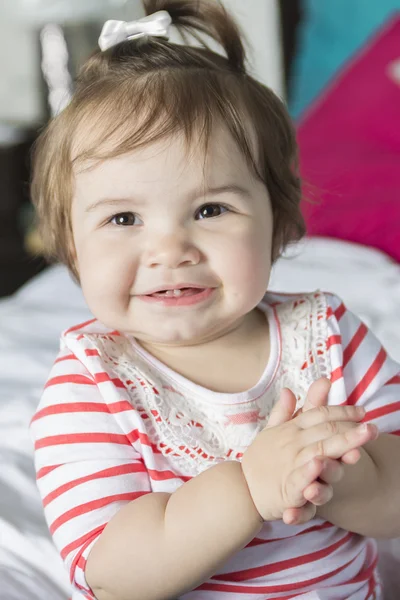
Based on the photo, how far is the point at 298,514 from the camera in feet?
2.32

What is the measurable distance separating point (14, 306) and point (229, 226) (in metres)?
1.00

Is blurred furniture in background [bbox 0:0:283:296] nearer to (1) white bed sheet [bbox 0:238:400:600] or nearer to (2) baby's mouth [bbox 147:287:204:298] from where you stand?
(1) white bed sheet [bbox 0:238:400:600]

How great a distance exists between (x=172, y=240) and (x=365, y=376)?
30 centimetres

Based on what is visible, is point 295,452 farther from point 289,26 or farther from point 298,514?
point 289,26

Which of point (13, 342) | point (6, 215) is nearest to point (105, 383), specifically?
point (13, 342)

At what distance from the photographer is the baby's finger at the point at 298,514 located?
0.70 m

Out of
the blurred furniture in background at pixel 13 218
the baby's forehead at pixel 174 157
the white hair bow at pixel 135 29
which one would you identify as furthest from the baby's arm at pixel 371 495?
the blurred furniture in background at pixel 13 218

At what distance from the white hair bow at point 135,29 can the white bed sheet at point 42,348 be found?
0.44m

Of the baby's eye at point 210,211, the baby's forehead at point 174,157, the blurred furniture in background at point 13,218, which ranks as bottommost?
the blurred furniture in background at point 13,218

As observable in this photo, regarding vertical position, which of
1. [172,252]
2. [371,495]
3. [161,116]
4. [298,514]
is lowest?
[371,495]

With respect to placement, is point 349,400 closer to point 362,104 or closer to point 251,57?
point 251,57

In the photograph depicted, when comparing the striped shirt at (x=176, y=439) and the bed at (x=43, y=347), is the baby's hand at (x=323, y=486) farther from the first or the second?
the bed at (x=43, y=347)

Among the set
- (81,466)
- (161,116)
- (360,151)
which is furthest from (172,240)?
(360,151)

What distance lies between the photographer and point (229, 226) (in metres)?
0.90
